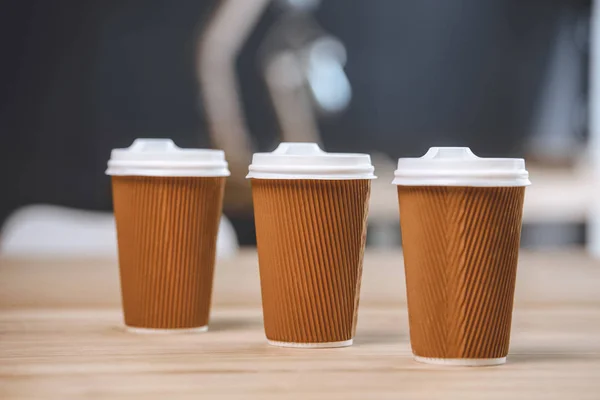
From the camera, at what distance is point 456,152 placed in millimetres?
770

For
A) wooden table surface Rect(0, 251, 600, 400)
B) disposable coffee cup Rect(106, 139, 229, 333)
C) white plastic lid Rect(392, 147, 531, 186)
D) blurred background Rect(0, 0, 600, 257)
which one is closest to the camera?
wooden table surface Rect(0, 251, 600, 400)

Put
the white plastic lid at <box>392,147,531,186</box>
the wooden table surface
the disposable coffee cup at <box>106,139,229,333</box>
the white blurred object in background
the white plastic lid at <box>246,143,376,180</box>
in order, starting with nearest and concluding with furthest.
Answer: the wooden table surface < the white plastic lid at <box>392,147,531,186</box> < the white plastic lid at <box>246,143,376,180</box> < the disposable coffee cup at <box>106,139,229,333</box> < the white blurred object in background

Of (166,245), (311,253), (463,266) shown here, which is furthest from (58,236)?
(463,266)

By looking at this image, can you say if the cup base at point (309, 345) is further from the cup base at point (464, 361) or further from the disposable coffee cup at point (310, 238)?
the cup base at point (464, 361)

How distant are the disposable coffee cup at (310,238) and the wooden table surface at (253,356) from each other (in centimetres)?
3

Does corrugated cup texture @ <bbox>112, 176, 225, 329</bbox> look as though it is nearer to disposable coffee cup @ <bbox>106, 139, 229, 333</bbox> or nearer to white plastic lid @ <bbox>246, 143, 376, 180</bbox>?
disposable coffee cup @ <bbox>106, 139, 229, 333</bbox>

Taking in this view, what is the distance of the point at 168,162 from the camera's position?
3.07 feet

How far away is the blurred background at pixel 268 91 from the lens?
389 centimetres

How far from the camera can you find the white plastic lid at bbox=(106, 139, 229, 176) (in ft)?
3.07

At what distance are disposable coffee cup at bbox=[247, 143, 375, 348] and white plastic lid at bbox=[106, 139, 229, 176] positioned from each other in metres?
0.09

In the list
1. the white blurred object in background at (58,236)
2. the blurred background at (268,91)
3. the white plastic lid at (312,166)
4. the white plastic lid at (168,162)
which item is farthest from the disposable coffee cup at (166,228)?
the blurred background at (268,91)

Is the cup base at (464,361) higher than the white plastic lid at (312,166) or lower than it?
lower

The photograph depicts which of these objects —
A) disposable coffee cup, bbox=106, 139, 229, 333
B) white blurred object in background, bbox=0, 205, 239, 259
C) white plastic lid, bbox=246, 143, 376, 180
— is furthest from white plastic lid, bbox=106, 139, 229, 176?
white blurred object in background, bbox=0, 205, 239, 259

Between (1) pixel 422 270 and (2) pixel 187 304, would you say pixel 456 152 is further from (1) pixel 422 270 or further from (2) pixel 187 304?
(2) pixel 187 304
